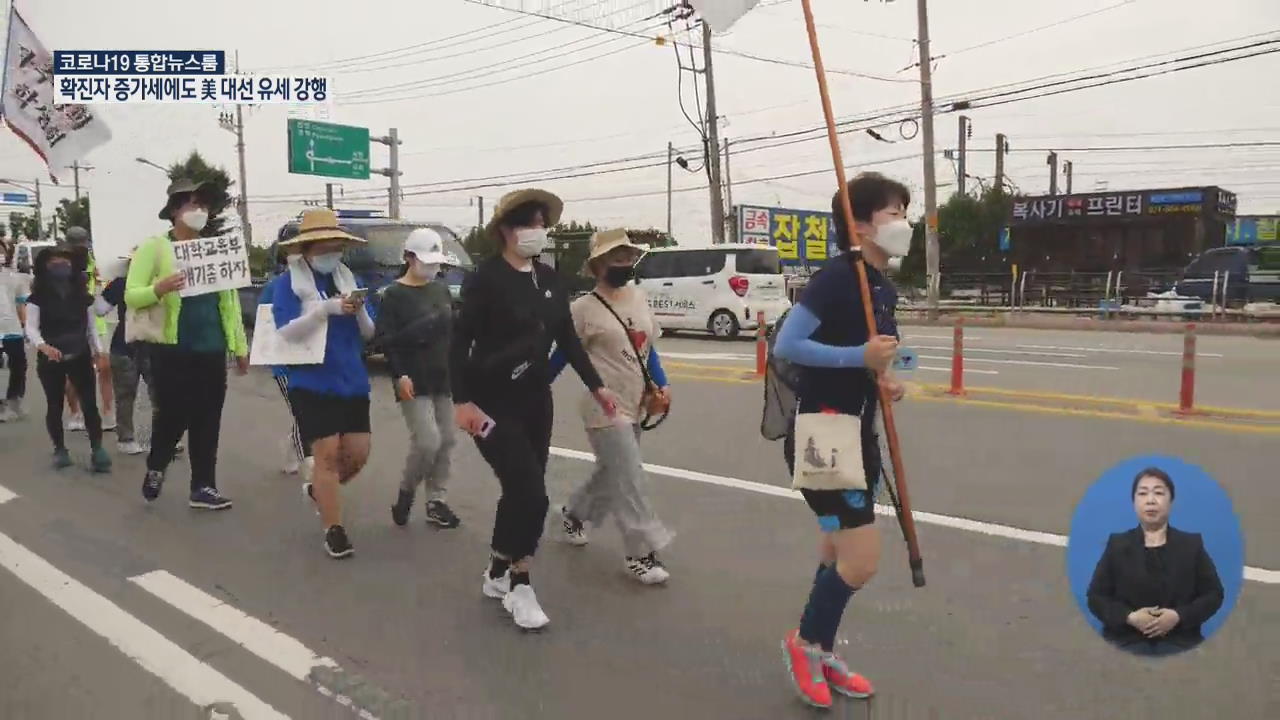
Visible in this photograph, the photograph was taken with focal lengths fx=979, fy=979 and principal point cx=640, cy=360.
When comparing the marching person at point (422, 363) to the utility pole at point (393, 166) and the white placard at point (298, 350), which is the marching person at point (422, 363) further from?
the utility pole at point (393, 166)

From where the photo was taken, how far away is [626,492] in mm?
4574

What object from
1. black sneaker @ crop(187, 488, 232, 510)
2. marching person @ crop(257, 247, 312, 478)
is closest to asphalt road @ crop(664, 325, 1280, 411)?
marching person @ crop(257, 247, 312, 478)

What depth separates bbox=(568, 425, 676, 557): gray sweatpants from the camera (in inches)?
177

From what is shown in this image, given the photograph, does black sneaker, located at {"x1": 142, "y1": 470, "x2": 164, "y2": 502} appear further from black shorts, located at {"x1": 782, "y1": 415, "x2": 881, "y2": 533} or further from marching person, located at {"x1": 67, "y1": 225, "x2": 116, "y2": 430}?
black shorts, located at {"x1": 782, "y1": 415, "x2": 881, "y2": 533}

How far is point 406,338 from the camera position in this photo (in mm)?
5242

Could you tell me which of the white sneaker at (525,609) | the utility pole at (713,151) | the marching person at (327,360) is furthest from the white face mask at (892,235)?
the utility pole at (713,151)

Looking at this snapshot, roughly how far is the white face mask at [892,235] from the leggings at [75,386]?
6.08 m

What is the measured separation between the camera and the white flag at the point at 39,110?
28.6 ft

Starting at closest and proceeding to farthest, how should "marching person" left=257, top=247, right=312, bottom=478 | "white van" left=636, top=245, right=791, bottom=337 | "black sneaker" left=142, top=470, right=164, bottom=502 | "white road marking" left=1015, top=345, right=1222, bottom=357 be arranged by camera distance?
"marching person" left=257, top=247, right=312, bottom=478, "black sneaker" left=142, top=470, right=164, bottom=502, "white road marking" left=1015, top=345, right=1222, bottom=357, "white van" left=636, top=245, right=791, bottom=337

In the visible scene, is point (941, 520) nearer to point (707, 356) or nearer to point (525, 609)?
point (525, 609)

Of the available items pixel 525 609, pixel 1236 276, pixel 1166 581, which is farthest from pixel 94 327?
pixel 1236 276

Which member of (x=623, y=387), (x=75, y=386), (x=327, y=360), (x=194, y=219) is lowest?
(x=75, y=386)

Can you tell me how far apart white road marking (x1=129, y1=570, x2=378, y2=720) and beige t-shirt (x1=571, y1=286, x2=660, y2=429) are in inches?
63.2
